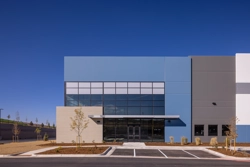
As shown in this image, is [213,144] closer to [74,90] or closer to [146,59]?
[146,59]

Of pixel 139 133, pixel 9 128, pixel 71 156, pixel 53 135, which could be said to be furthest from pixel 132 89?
pixel 53 135

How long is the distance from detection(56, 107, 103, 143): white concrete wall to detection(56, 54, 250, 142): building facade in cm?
12

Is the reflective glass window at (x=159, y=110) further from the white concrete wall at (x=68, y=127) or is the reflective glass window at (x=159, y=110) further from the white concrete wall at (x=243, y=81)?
the white concrete wall at (x=243, y=81)

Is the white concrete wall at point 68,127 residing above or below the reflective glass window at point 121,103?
below

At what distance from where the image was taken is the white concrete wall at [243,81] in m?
30.1

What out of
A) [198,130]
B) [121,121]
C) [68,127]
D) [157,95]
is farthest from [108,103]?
[198,130]

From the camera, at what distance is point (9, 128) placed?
44719mm

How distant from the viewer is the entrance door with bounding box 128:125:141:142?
3012 centimetres

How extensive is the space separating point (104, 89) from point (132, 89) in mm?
3699

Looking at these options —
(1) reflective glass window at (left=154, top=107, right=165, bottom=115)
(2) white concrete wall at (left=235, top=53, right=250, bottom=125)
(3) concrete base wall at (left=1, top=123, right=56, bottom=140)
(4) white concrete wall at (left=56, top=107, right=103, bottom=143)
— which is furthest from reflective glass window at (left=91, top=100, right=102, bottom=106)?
(3) concrete base wall at (left=1, top=123, right=56, bottom=140)

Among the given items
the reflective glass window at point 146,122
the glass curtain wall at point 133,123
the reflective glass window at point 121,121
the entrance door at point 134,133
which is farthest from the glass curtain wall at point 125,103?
the entrance door at point 134,133

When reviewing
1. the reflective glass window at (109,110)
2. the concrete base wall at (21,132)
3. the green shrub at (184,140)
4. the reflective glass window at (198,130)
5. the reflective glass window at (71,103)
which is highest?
the reflective glass window at (71,103)

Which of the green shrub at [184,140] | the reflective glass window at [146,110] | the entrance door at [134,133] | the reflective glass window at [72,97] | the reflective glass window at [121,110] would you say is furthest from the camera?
the reflective glass window at [72,97]

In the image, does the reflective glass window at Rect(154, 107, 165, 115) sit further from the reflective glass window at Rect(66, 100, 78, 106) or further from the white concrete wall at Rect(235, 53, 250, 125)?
the reflective glass window at Rect(66, 100, 78, 106)
